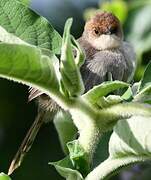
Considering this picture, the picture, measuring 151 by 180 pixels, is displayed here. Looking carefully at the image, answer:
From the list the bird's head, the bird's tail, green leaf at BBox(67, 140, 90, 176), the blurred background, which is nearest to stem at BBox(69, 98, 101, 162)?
green leaf at BBox(67, 140, 90, 176)

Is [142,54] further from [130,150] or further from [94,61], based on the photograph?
[130,150]

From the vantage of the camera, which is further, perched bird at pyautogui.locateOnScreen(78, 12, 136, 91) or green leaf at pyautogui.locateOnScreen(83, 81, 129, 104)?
perched bird at pyautogui.locateOnScreen(78, 12, 136, 91)

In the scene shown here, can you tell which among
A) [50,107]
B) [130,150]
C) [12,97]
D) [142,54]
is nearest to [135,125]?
[130,150]

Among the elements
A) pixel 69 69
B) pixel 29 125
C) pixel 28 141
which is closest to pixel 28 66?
pixel 69 69

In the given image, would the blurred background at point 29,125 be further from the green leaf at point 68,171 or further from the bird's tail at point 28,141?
the green leaf at point 68,171

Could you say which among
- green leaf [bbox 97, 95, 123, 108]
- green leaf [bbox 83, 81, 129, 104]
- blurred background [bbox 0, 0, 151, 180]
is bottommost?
blurred background [bbox 0, 0, 151, 180]

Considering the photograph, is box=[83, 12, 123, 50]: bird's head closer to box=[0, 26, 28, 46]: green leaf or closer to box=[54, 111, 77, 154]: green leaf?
box=[54, 111, 77, 154]: green leaf
